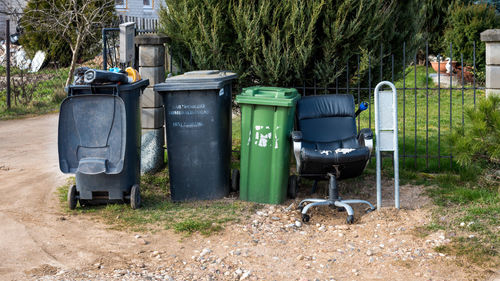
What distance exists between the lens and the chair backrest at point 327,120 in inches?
258

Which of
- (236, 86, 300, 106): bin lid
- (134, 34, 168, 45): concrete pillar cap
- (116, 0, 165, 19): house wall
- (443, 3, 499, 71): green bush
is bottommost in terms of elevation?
(236, 86, 300, 106): bin lid

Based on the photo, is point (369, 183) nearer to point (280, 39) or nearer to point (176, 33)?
point (280, 39)

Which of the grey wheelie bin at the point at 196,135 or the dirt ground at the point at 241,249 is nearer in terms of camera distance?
the dirt ground at the point at 241,249

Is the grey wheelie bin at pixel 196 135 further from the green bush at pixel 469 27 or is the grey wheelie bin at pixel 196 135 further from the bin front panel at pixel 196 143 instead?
the green bush at pixel 469 27

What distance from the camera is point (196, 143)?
6.13 m

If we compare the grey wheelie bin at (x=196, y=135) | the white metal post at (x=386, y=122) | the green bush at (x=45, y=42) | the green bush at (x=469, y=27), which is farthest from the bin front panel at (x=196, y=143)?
the green bush at (x=45, y=42)

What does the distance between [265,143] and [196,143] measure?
683 mm

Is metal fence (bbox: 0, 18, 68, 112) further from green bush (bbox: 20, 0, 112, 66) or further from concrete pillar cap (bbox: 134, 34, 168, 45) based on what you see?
concrete pillar cap (bbox: 134, 34, 168, 45)

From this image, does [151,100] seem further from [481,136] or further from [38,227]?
[481,136]

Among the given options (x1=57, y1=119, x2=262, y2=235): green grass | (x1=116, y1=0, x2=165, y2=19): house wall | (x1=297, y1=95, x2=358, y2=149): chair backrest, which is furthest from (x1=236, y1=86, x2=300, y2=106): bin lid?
(x1=116, y1=0, x2=165, y2=19): house wall

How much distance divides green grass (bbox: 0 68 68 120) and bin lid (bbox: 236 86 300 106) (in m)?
7.31

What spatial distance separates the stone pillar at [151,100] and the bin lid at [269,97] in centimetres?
155

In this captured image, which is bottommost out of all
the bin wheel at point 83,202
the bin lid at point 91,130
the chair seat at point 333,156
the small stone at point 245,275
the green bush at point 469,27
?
the small stone at point 245,275

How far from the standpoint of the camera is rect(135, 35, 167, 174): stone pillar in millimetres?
7273
